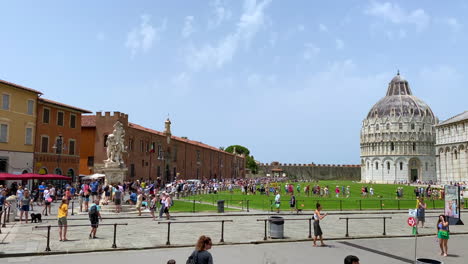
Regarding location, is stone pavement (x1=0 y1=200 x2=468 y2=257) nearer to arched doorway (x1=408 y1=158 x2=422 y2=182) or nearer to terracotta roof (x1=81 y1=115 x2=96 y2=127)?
terracotta roof (x1=81 y1=115 x2=96 y2=127)

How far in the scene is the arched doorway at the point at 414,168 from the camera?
11344cm

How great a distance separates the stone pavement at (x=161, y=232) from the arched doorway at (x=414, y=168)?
100768 mm

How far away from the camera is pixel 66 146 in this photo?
3953cm

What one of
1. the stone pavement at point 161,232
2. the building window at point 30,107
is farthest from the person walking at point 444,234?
the building window at point 30,107

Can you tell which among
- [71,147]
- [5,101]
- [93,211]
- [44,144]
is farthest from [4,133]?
[93,211]

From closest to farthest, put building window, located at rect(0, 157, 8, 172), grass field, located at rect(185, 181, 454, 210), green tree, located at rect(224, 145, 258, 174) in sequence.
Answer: grass field, located at rect(185, 181, 454, 210) → building window, located at rect(0, 157, 8, 172) → green tree, located at rect(224, 145, 258, 174)

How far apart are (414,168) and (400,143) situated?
8259 millimetres

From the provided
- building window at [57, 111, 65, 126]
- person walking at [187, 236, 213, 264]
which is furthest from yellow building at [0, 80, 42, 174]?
person walking at [187, 236, 213, 264]

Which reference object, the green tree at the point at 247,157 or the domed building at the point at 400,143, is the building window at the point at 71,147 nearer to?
the green tree at the point at 247,157

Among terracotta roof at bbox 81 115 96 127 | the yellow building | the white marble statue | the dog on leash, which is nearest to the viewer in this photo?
the dog on leash

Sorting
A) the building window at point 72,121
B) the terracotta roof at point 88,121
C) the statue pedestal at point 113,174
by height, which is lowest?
the statue pedestal at point 113,174

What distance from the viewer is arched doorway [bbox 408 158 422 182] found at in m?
113

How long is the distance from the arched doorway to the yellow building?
344ft

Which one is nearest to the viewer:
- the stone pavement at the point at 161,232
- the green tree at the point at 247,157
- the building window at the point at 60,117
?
the stone pavement at the point at 161,232
